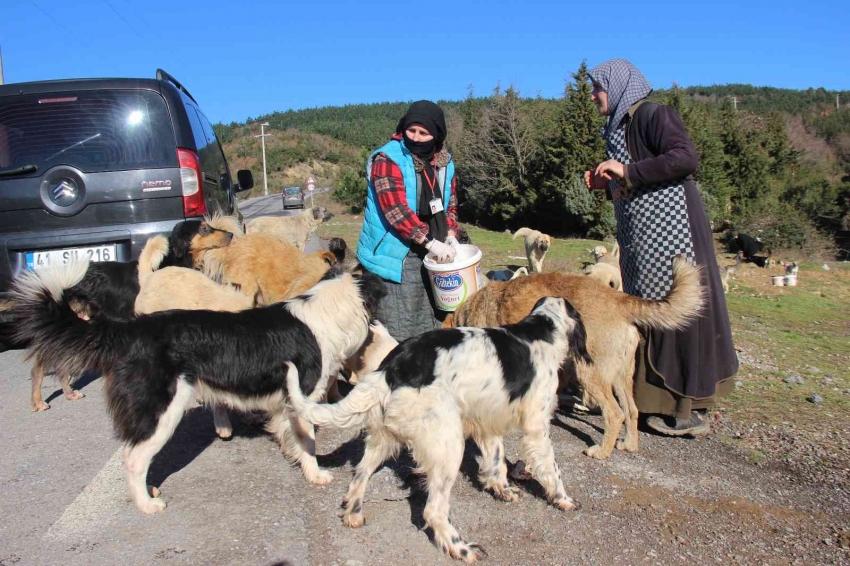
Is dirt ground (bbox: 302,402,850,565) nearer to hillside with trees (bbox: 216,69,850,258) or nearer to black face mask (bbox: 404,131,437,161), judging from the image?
black face mask (bbox: 404,131,437,161)

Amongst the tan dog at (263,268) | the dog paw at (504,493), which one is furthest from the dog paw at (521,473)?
the tan dog at (263,268)

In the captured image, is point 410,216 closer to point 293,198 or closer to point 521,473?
point 521,473

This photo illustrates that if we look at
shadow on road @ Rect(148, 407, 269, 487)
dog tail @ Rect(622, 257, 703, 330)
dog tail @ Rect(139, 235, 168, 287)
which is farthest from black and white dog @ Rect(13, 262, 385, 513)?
dog tail @ Rect(622, 257, 703, 330)

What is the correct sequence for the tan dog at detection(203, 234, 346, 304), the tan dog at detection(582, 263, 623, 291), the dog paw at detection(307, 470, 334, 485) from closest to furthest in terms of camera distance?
the dog paw at detection(307, 470, 334, 485)
the tan dog at detection(203, 234, 346, 304)
the tan dog at detection(582, 263, 623, 291)

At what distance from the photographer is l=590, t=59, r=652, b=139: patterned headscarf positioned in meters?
4.48

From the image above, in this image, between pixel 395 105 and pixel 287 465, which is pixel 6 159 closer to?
pixel 287 465

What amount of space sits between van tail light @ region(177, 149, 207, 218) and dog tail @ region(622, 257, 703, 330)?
3924mm

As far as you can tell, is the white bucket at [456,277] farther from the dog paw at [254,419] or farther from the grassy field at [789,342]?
the grassy field at [789,342]

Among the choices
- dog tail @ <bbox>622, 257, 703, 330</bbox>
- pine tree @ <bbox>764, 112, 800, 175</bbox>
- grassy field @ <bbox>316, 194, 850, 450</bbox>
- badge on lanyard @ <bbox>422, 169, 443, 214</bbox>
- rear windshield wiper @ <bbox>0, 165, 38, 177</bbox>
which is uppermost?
pine tree @ <bbox>764, 112, 800, 175</bbox>

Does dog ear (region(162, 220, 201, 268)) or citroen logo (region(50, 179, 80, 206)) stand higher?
citroen logo (region(50, 179, 80, 206))

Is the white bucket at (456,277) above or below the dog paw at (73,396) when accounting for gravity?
above

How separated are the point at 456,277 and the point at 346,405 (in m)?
1.72

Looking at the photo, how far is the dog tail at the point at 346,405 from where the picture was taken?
3113mm

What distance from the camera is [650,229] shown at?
451 centimetres
